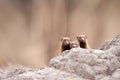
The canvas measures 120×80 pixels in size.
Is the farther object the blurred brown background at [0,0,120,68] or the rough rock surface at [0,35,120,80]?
the blurred brown background at [0,0,120,68]

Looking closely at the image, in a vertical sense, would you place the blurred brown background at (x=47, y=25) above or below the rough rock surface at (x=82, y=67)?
above

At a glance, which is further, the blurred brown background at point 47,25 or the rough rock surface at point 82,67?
the blurred brown background at point 47,25

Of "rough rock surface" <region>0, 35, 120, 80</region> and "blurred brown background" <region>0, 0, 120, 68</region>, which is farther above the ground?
"blurred brown background" <region>0, 0, 120, 68</region>

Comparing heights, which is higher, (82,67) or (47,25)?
(47,25)

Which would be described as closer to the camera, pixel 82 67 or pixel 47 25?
pixel 82 67

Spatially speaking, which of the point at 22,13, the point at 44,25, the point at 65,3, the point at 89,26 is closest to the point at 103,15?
the point at 89,26
